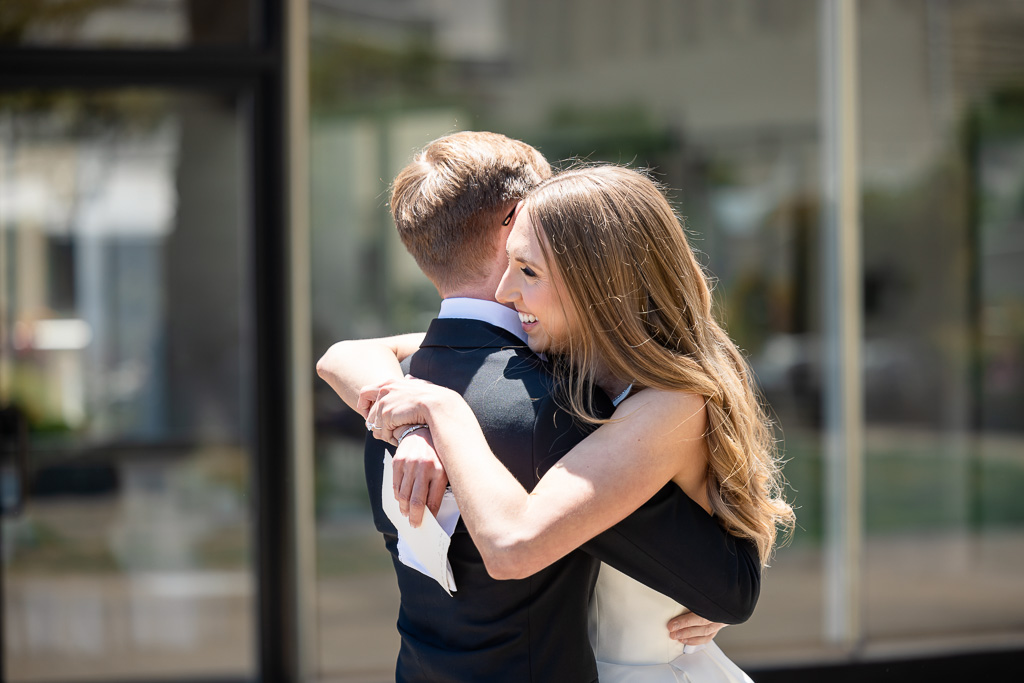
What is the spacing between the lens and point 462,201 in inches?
51.1

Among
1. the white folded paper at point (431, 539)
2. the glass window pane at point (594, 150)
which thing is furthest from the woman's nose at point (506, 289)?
the glass window pane at point (594, 150)

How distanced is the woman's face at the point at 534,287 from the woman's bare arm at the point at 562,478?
0.46 ft

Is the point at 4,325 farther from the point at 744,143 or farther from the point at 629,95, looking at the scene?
the point at 744,143

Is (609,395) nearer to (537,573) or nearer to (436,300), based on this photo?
(537,573)

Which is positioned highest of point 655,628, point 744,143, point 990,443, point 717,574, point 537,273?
point 744,143

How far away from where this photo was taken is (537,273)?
1.23m

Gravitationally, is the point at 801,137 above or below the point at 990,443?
above

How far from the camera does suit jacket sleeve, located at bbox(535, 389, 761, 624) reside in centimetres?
118

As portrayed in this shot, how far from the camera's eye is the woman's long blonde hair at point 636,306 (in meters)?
1.20

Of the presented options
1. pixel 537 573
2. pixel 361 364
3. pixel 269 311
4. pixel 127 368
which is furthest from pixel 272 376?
pixel 537 573

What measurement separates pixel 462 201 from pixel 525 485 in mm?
396

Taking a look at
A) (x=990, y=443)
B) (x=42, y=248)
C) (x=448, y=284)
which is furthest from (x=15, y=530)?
(x=990, y=443)

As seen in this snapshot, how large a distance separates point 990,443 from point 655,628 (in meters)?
4.08

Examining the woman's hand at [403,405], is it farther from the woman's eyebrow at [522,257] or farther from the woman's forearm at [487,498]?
the woman's eyebrow at [522,257]
